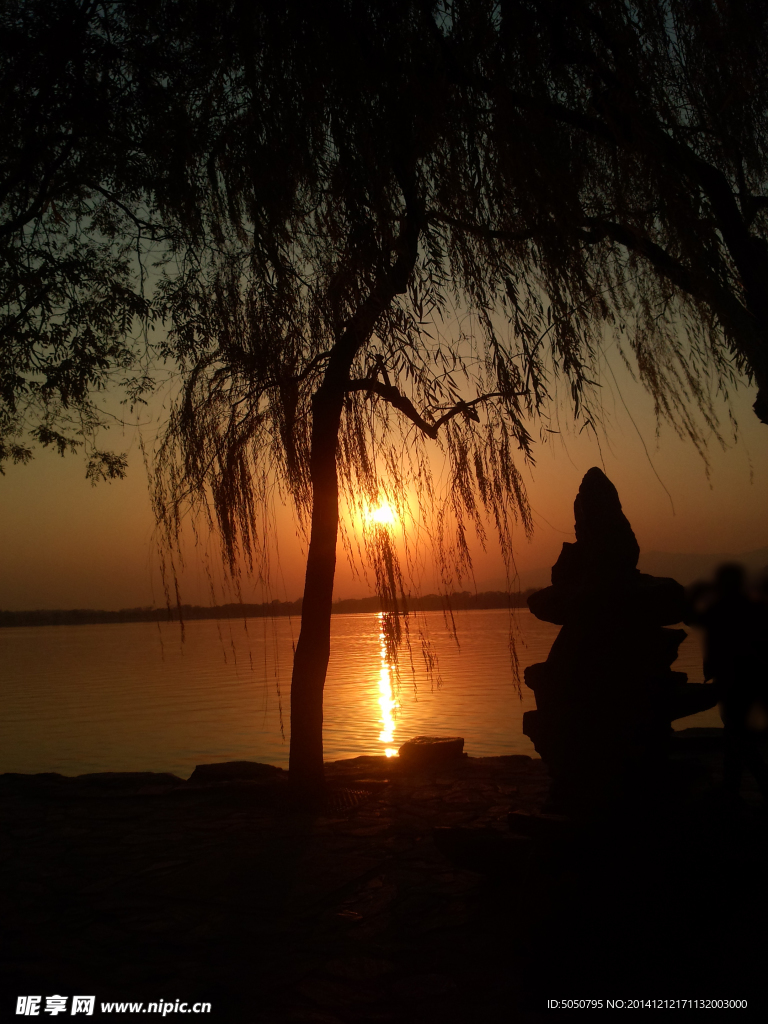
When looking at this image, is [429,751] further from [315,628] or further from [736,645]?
[736,645]

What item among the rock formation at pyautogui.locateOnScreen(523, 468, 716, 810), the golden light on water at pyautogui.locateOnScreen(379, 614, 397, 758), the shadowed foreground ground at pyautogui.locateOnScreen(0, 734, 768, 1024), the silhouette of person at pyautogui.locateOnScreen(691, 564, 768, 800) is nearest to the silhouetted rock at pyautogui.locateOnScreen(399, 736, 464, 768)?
the golden light on water at pyautogui.locateOnScreen(379, 614, 397, 758)

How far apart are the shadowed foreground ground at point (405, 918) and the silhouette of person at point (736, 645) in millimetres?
730

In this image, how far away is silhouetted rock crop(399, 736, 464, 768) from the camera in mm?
7070

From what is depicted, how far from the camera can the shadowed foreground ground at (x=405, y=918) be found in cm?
288

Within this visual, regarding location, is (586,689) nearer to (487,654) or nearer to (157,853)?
(157,853)

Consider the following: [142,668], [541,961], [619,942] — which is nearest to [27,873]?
[541,961]

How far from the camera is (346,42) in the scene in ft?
9.74

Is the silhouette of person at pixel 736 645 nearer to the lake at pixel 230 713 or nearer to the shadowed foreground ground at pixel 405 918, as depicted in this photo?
the shadowed foreground ground at pixel 405 918

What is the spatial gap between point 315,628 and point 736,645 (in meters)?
3.88

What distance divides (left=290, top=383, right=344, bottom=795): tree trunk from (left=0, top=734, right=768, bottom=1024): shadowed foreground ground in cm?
109

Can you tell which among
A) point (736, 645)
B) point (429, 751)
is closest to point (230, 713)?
point (429, 751)

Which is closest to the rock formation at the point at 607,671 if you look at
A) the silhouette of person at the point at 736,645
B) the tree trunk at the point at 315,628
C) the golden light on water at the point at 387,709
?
the silhouette of person at the point at 736,645

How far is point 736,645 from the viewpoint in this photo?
299 centimetres

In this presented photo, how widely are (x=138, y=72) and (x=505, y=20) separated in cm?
258
